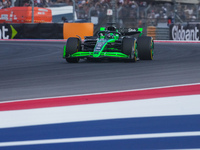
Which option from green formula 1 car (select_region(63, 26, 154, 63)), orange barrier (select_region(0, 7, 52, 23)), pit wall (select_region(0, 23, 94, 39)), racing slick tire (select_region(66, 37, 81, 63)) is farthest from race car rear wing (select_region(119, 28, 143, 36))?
orange barrier (select_region(0, 7, 52, 23))

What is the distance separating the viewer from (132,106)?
14.1 feet

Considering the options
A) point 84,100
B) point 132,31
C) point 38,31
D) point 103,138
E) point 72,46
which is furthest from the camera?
point 38,31

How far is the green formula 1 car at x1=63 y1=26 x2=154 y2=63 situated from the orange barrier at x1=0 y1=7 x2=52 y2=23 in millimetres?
19500

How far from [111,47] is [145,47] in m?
0.79

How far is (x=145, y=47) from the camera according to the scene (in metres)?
11.1

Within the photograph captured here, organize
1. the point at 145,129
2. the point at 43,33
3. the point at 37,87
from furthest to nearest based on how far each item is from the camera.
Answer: the point at 43,33 < the point at 37,87 < the point at 145,129

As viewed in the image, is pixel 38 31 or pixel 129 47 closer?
pixel 129 47

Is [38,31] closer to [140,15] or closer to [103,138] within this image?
[140,15]

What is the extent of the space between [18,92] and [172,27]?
20387 mm

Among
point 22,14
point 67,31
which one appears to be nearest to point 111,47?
point 67,31

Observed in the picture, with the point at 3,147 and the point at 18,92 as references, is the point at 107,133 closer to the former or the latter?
the point at 3,147

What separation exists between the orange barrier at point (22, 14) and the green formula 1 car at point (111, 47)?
19.5 meters

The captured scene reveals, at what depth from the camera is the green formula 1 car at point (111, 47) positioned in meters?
10.6

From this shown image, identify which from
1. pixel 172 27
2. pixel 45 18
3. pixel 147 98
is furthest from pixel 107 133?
pixel 45 18
